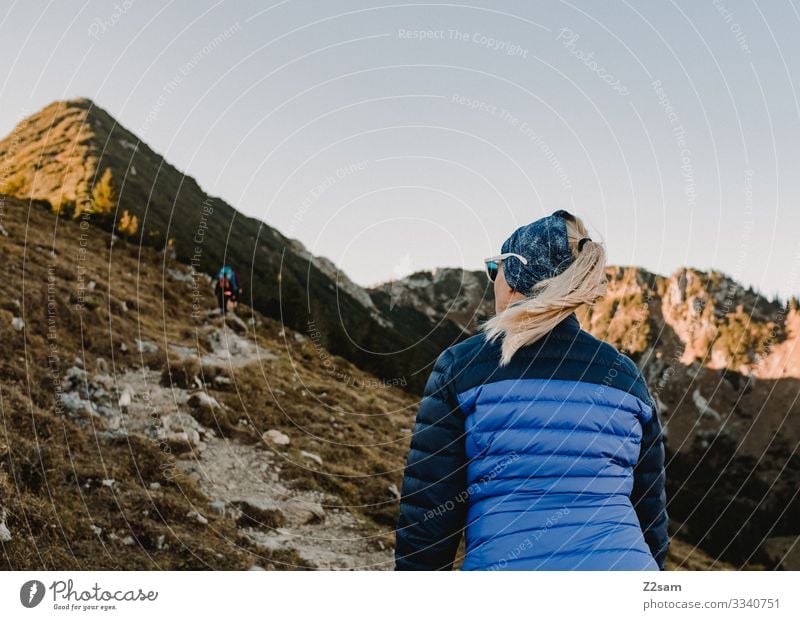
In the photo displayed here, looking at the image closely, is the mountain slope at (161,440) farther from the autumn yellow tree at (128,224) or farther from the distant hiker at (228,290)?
the autumn yellow tree at (128,224)

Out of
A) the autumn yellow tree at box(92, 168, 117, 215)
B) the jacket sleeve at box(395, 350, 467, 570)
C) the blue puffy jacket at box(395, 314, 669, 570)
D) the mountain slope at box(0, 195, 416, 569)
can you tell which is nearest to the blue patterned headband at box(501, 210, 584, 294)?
the blue puffy jacket at box(395, 314, 669, 570)

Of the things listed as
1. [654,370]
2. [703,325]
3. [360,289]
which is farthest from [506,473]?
[654,370]

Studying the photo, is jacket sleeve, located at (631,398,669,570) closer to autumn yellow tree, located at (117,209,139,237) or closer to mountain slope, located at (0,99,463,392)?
mountain slope, located at (0,99,463,392)

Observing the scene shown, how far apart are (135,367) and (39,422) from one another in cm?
365

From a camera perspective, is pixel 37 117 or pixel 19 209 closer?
pixel 19 209

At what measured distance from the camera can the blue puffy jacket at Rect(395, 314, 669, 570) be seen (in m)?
2.10

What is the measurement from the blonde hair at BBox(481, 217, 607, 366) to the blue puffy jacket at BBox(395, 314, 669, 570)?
5 centimetres

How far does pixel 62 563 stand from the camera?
15.2 ft

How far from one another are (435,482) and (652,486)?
0.97 m

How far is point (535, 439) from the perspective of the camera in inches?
82.5

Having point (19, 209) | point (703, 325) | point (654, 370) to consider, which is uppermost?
point (703, 325)

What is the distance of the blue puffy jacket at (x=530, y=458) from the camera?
2.10 m

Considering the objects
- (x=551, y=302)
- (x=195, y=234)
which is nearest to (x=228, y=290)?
(x=195, y=234)
